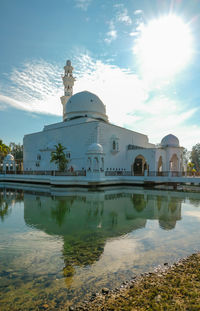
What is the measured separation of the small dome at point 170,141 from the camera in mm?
22039

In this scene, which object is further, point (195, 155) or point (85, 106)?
point (195, 155)

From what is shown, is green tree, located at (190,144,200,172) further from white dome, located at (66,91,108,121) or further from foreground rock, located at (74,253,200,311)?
foreground rock, located at (74,253,200,311)

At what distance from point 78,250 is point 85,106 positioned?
21841mm

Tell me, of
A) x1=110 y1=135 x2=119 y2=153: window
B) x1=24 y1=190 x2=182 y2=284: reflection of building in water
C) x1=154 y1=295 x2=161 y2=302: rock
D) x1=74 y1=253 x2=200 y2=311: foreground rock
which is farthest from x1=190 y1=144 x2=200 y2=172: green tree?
x1=154 y1=295 x2=161 y2=302: rock

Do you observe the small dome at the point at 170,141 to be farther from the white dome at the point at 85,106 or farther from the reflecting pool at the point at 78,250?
the reflecting pool at the point at 78,250

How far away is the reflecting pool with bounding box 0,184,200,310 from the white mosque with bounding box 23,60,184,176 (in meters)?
10.9

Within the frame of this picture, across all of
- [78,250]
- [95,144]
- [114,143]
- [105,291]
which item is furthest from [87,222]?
[114,143]

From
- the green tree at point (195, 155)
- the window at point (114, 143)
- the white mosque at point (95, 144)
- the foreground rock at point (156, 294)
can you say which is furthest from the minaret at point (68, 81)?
the green tree at point (195, 155)

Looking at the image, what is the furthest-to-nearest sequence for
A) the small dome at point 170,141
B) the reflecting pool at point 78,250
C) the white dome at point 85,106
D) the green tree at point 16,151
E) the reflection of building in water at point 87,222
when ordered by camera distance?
1. the green tree at point 16,151
2. the white dome at point 85,106
3. the small dome at point 170,141
4. the reflection of building in water at point 87,222
5. the reflecting pool at point 78,250

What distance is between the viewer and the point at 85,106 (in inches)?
976

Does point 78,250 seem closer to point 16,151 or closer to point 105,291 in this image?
point 105,291

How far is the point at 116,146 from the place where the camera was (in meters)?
22.8

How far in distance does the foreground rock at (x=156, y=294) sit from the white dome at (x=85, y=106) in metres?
22.7

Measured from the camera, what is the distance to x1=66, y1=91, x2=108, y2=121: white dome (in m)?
24.8
